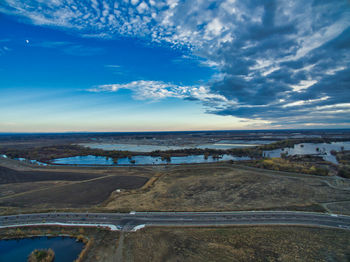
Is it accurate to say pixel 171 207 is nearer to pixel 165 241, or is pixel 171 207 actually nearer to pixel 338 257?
pixel 165 241

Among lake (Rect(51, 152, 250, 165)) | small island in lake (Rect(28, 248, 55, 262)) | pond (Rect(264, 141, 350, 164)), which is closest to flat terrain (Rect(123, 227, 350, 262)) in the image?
small island in lake (Rect(28, 248, 55, 262))

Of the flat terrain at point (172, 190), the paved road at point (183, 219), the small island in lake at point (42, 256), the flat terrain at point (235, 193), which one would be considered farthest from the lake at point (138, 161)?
the small island in lake at point (42, 256)

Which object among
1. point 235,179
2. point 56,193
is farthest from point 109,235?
point 235,179

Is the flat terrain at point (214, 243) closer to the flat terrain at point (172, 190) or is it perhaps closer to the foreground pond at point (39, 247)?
the foreground pond at point (39, 247)

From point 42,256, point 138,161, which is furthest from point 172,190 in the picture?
point 138,161

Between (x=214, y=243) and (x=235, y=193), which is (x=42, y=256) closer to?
(x=214, y=243)

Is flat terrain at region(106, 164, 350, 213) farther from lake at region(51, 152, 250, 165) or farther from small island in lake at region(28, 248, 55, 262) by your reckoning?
lake at region(51, 152, 250, 165)
